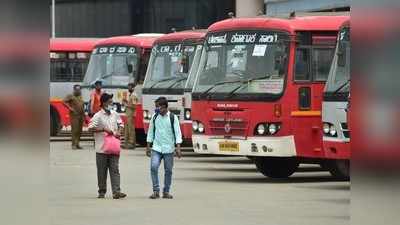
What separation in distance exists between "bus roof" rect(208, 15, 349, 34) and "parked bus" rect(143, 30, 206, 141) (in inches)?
210

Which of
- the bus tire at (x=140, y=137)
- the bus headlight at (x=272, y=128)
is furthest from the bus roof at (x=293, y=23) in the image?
the bus tire at (x=140, y=137)

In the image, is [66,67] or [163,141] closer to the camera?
[163,141]

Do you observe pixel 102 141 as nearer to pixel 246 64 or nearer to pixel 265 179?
pixel 246 64

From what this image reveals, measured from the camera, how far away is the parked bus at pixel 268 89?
1666 centimetres

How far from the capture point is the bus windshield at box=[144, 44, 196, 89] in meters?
23.8

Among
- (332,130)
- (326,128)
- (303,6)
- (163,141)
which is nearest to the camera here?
(163,141)

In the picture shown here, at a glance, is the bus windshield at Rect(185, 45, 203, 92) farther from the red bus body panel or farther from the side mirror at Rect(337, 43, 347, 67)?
the side mirror at Rect(337, 43, 347, 67)

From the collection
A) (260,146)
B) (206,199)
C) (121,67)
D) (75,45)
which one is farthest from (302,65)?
(75,45)

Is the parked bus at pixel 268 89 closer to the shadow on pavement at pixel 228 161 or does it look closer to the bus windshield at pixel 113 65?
the shadow on pavement at pixel 228 161

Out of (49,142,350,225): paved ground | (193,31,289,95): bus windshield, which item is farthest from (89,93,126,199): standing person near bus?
(193,31,289,95): bus windshield

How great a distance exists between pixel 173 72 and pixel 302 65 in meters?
8.18

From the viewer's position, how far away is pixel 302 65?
1700cm
